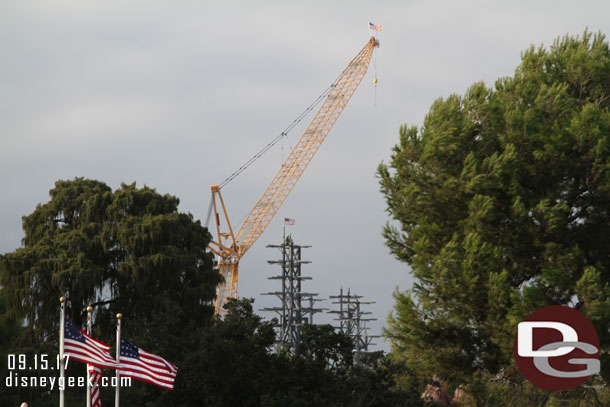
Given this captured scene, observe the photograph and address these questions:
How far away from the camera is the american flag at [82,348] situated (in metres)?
20.1

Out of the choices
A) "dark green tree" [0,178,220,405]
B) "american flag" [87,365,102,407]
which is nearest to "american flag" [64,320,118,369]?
"american flag" [87,365,102,407]

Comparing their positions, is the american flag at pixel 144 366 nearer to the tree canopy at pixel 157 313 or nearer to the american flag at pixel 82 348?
the american flag at pixel 82 348

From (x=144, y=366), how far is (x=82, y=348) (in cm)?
320

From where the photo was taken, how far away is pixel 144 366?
23406 mm

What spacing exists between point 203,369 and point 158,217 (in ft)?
50.7

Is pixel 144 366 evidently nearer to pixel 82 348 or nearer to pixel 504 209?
pixel 82 348

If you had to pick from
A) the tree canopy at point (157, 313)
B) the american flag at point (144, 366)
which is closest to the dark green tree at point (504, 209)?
the tree canopy at point (157, 313)

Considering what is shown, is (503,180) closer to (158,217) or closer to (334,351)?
(334,351)

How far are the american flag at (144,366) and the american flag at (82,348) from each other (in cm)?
141

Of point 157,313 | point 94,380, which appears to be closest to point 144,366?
point 94,380

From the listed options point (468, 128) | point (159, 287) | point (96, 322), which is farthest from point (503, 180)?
point (96, 322)

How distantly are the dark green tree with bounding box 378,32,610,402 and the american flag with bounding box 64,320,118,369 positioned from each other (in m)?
13.2

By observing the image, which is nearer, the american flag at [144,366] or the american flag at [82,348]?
the american flag at [82,348]

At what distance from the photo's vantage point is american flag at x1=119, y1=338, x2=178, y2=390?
75.9ft
